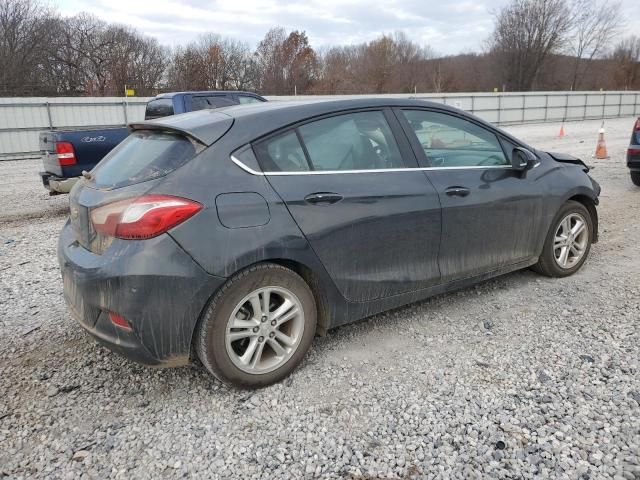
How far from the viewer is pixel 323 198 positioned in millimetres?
2934

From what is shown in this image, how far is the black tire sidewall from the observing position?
4.26 metres

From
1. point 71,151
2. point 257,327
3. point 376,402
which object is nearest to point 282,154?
point 257,327

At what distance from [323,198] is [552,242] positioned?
2.38m

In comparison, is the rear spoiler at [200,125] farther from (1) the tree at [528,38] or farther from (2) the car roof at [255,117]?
(1) the tree at [528,38]

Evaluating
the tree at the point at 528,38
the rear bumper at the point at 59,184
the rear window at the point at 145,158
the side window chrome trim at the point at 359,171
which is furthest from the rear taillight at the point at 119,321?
the tree at the point at 528,38

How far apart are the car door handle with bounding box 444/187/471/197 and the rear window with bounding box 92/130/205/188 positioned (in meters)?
1.68

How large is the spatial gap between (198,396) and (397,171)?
6.03 ft

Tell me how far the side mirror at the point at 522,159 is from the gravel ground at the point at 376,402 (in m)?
1.05

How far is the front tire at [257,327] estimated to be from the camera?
8.75 ft

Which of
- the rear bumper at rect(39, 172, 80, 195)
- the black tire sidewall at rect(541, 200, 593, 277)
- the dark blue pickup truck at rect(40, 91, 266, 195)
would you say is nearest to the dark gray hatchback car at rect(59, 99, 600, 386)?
the black tire sidewall at rect(541, 200, 593, 277)

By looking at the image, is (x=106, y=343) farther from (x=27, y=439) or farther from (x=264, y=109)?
(x=264, y=109)

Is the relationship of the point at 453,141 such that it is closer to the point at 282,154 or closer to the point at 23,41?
the point at 282,154

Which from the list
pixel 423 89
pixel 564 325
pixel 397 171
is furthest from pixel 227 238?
pixel 423 89

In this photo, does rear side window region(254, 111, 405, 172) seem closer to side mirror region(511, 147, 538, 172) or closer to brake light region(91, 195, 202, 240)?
brake light region(91, 195, 202, 240)
